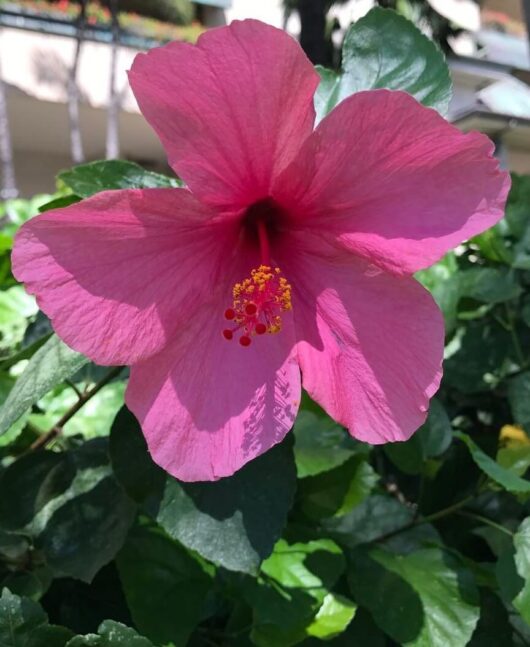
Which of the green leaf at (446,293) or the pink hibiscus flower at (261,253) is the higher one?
the pink hibiscus flower at (261,253)

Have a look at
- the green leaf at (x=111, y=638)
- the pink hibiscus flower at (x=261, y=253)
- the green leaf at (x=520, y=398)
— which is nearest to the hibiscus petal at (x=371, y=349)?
the pink hibiscus flower at (x=261, y=253)

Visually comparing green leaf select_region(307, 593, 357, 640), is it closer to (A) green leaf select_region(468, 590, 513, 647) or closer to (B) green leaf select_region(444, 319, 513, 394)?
(A) green leaf select_region(468, 590, 513, 647)

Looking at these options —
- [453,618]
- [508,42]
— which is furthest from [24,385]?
[508,42]

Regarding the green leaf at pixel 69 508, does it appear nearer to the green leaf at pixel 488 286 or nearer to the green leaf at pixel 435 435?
the green leaf at pixel 435 435

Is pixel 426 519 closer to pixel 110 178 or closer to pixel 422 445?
pixel 422 445

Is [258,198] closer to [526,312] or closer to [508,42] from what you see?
[526,312]

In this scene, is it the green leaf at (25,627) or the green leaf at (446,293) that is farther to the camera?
the green leaf at (446,293)
